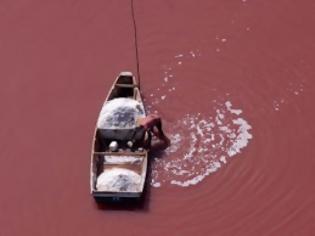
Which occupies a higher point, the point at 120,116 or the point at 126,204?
the point at 120,116

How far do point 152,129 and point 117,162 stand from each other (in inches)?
24.1

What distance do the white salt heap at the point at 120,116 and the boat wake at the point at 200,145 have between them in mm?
592

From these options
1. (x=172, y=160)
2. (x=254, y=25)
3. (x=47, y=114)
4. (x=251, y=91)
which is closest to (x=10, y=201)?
(x=47, y=114)

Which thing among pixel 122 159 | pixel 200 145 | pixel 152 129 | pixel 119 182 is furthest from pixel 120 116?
pixel 200 145

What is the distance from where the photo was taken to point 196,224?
24.9 feet

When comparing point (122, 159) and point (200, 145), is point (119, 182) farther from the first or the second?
point (200, 145)

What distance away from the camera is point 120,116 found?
8070mm

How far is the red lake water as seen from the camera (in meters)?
7.69

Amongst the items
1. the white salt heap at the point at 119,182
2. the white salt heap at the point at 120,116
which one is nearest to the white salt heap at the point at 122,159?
the white salt heap at the point at 119,182

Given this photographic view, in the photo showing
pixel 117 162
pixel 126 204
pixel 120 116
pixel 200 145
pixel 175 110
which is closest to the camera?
pixel 126 204

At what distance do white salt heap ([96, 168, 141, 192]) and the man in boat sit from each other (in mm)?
589

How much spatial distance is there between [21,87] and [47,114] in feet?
2.15

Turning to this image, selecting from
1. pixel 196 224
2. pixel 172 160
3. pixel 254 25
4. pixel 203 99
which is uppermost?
pixel 254 25

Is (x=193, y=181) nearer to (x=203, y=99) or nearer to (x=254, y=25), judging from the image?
(x=203, y=99)
